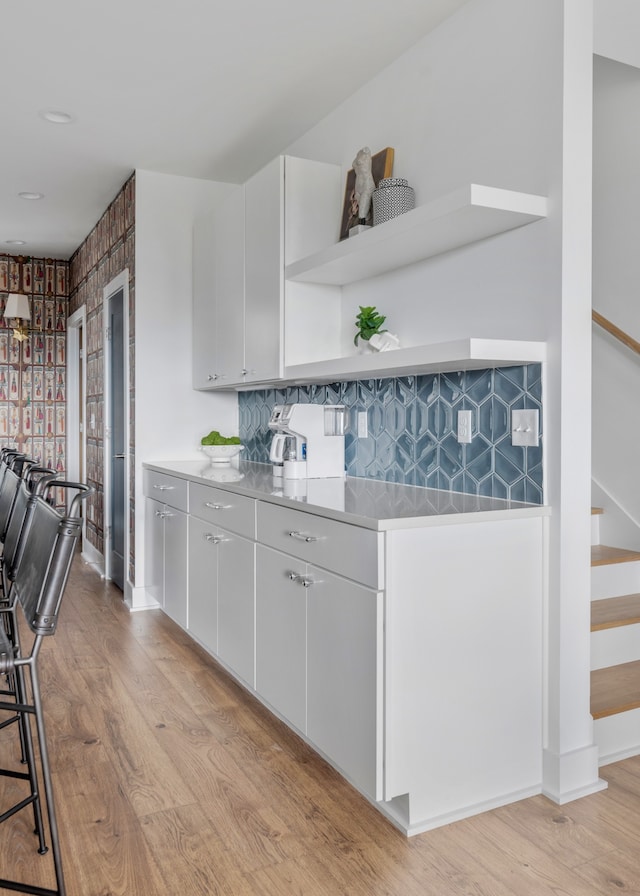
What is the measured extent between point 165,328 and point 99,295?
1.34 meters

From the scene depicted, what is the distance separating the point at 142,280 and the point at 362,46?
6.36 feet

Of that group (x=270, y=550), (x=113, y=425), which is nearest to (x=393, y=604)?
(x=270, y=550)

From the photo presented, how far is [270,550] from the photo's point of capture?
2.58 metres

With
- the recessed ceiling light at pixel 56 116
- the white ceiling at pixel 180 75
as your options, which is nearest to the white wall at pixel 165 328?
the white ceiling at pixel 180 75

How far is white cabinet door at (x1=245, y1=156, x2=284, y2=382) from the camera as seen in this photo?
317 centimetres

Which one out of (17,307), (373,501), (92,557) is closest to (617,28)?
(373,501)

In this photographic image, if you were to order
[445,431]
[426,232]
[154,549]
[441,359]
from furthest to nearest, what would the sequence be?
[154,549] < [445,431] < [426,232] < [441,359]

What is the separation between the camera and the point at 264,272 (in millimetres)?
3318

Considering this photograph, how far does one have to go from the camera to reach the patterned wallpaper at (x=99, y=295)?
14.4ft

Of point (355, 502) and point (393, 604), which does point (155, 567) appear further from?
point (393, 604)

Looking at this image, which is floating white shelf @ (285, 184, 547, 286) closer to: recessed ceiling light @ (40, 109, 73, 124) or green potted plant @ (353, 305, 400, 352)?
green potted plant @ (353, 305, 400, 352)

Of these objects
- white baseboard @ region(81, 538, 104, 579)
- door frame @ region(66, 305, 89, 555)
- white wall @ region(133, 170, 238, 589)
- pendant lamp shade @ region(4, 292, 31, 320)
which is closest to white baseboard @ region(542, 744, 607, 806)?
white wall @ region(133, 170, 238, 589)

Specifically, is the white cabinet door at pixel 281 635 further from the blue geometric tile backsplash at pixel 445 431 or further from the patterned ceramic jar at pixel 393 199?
the patterned ceramic jar at pixel 393 199

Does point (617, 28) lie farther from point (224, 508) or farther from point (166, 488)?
point (166, 488)
